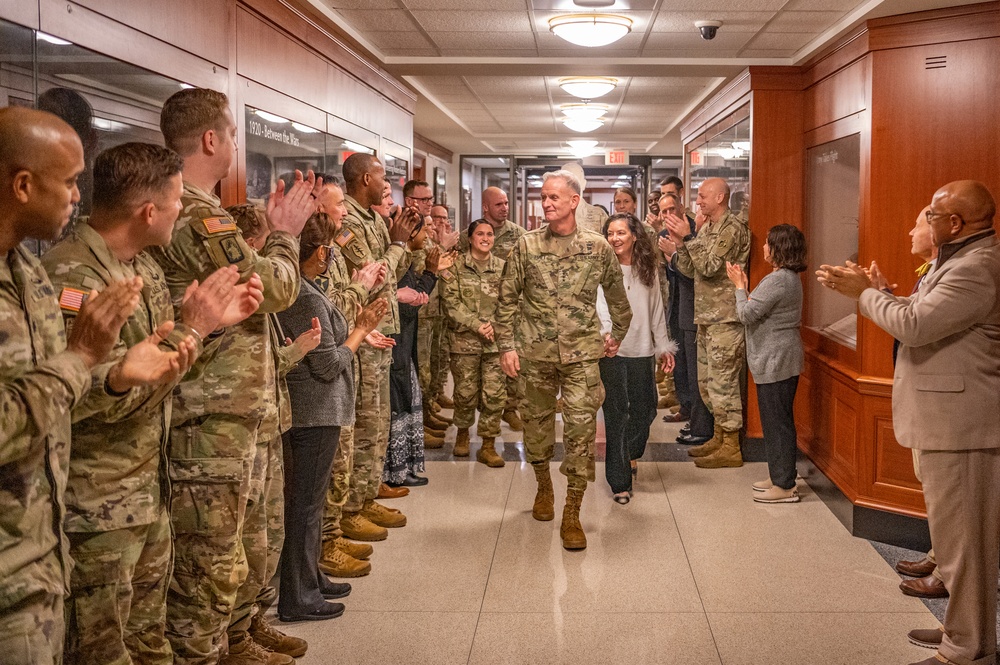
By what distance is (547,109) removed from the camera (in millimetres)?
9766

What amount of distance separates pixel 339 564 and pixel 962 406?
2545mm

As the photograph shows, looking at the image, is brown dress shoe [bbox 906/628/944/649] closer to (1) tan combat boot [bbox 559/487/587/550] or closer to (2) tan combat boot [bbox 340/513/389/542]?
(1) tan combat boot [bbox 559/487/587/550]

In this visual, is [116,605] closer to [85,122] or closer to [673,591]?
[85,122]

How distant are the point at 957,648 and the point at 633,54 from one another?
445 cm

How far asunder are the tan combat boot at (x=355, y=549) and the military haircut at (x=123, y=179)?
2.30 m

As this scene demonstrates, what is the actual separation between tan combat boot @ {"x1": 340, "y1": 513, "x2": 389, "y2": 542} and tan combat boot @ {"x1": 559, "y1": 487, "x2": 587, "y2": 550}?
884 millimetres

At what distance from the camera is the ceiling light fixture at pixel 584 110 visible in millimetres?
9270

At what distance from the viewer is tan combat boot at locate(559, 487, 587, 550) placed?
4.31 metres

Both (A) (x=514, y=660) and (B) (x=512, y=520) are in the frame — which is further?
(B) (x=512, y=520)

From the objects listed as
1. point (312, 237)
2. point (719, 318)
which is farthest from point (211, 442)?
point (719, 318)

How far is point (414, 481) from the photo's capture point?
214 inches

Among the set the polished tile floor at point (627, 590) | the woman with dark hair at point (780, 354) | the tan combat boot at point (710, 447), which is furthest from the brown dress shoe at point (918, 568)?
the tan combat boot at point (710, 447)

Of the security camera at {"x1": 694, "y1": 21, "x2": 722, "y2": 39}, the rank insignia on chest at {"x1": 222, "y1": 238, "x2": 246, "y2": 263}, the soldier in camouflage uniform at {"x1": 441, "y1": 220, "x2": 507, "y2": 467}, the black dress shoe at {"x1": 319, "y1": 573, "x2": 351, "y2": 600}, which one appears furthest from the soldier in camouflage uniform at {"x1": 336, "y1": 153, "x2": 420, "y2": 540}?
the security camera at {"x1": 694, "y1": 21, "x2": 722, "y2": 39}

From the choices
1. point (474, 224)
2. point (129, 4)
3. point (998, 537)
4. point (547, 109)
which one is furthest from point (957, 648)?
point (547, 109)
